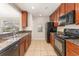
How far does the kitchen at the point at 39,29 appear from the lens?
10.7 feet

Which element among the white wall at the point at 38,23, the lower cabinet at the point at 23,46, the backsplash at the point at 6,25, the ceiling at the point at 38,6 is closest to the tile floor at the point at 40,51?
the lower cabinet at the point at 23,46

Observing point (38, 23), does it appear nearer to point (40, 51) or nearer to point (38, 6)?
point (38, 6)

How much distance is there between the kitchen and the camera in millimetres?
3258

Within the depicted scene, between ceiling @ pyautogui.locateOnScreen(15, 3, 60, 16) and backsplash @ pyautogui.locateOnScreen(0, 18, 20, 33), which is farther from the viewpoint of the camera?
ceiling @ pyautogui.locateOnScreen(15, 3, 60, 16)

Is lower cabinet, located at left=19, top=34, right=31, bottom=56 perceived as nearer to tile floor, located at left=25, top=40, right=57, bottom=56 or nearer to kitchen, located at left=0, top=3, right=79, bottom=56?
kitchen, located at left=0, top=3, right=79, bottom=56

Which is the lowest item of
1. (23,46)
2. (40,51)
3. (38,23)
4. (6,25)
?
(40,51)

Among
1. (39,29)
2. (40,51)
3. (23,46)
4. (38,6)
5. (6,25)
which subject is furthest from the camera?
(39,29)

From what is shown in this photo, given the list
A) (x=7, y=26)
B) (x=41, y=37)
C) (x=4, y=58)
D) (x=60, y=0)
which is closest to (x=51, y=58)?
(x=4, y=58)

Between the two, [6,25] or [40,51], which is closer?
[6,25]

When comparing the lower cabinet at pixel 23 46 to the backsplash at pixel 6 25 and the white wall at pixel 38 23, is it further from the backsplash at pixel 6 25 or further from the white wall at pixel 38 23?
the white wall at pixel 38 23

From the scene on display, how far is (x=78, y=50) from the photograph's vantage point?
248 cm

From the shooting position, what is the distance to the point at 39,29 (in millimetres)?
11633

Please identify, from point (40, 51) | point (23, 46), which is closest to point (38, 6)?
point (40, 51)

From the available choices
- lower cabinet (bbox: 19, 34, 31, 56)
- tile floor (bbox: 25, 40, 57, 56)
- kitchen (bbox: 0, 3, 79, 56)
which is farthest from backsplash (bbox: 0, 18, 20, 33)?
tile floor (bbox: 25, 40, 57, 56)
